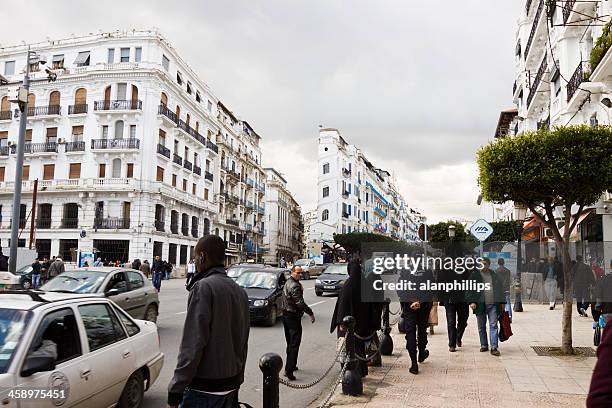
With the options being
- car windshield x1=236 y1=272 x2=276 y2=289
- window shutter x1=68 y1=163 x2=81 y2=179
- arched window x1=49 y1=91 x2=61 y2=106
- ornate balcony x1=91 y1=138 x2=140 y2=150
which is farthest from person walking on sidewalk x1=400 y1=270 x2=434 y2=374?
arched window x1=49 y1=91 x2=61 y2=106

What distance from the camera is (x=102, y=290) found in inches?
417

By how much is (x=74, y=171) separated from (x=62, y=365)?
43.1 metres

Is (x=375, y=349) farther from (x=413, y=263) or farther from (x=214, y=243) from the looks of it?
(x=214, y=243)

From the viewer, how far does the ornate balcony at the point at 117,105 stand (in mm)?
42219

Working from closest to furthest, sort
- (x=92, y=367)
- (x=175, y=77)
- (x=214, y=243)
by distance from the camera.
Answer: (x=214, y=243) → (x=92, y=367) → (x=175, y=77)

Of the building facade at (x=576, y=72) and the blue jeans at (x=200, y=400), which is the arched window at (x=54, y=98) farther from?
the blue jeans at (x=200, y=400)

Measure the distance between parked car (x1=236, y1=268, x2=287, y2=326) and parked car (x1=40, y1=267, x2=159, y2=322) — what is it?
2.40 meters

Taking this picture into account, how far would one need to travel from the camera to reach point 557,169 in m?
9.92

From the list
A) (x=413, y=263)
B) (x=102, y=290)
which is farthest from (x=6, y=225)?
(x=413, y=263)

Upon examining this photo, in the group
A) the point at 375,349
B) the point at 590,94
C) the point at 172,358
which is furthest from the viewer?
→ the point at 590,94

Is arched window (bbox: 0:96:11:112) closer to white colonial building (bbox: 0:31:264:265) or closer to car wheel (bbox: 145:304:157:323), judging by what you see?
white colonial building (bbox: 0:31:264:265)

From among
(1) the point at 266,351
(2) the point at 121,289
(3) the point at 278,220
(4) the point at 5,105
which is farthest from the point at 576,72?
(3) the point at 278,220

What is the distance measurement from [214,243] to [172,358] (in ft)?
20.5

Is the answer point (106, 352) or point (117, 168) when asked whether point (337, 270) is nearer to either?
point (106, 352)
